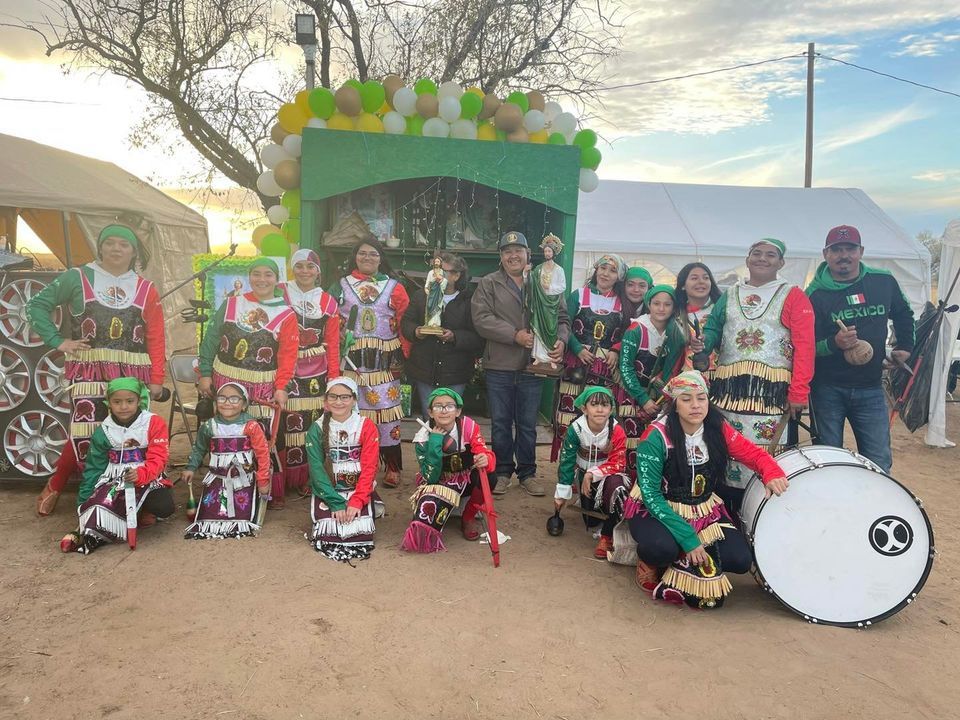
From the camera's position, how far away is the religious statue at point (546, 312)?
480cm

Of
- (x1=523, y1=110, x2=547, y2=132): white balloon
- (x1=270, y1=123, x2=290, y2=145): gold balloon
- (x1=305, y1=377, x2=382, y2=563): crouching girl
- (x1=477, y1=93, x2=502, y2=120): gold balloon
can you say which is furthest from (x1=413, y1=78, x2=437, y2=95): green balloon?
(x1=305, y1=377, x2=382, y2=563): crouching girl

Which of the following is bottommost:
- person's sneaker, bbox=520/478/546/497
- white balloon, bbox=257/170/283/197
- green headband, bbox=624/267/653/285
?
person's sneaker, bbox=520/478/546/497

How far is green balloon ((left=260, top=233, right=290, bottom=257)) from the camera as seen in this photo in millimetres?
6172

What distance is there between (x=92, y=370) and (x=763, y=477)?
12.6ft

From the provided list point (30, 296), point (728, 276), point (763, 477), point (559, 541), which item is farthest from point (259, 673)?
point (728, 276)

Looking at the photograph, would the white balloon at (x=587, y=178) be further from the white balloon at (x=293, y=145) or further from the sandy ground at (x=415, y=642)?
the sandy ground at (x=415, y=642)

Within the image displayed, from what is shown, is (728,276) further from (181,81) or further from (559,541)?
(181,81)

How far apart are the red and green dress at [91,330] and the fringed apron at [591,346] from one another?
2813mm

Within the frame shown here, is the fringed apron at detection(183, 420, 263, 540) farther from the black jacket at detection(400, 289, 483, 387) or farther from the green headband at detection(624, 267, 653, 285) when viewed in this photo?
the green headband at detection(624, 267, 653, 285)

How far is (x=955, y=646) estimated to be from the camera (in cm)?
302

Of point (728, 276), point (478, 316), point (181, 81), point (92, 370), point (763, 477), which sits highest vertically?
point (181, 81)

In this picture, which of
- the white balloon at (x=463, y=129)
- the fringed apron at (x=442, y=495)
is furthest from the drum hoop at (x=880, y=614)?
the white balloon at (x=463, y=129)

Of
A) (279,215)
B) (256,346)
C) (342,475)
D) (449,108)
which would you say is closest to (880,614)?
(342,475)

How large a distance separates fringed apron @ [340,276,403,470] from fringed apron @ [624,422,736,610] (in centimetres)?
212
